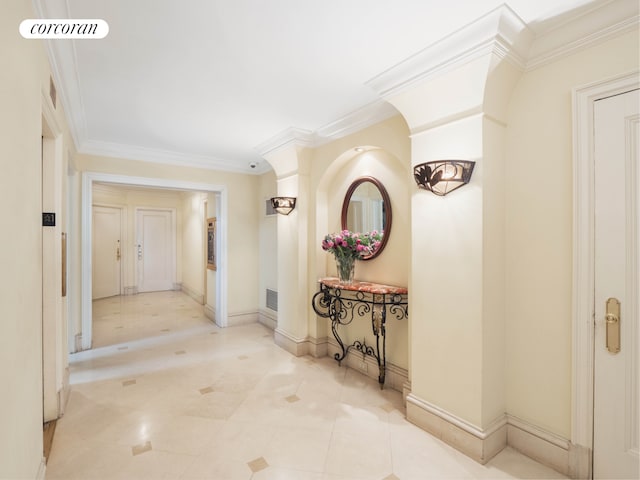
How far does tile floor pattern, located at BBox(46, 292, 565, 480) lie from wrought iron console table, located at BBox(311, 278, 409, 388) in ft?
0.91

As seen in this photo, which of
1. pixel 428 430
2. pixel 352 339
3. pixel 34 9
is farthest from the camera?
pixel 352 339

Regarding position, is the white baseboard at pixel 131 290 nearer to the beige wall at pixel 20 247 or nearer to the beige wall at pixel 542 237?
the beige wall at pixel 20 247

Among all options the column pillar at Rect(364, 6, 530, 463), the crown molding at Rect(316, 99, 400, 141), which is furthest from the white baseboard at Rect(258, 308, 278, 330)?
the column pillar at Rect(364, 6, 530, 463)

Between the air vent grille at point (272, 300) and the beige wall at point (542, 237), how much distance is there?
346cm

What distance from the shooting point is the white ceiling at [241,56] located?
1.69 m

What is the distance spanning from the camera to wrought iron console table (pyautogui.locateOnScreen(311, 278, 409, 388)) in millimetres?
2826

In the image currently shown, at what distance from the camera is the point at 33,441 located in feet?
5.10

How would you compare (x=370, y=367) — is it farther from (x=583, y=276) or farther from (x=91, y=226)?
(x=91, y=226)

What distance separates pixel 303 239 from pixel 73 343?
3192 millimetres

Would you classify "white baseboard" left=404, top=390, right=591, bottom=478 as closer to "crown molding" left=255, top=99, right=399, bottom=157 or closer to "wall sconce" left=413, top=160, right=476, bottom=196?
"wall sconce" left=413, top=160, right=476, bottom=196

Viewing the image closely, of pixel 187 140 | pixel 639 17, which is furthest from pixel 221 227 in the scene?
pixel 639 17

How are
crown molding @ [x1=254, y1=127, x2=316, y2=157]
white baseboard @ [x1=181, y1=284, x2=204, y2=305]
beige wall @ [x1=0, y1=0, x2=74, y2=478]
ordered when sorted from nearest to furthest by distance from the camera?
beige wall @ [x1=0, y1=0, x2=74, y2=478] < crown molding @ [x1=254, y1=127, x2=316, y2=157] < white baseboard @ [x1=181, y1=284, x2=204, y2=305]

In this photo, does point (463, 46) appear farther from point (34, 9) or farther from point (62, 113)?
point (62, 113)

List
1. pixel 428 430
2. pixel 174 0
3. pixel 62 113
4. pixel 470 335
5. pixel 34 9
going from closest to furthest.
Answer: pixel 34 9, pixel 174 0, pixel 470 335, pixel 428 430, pixel 62 113
